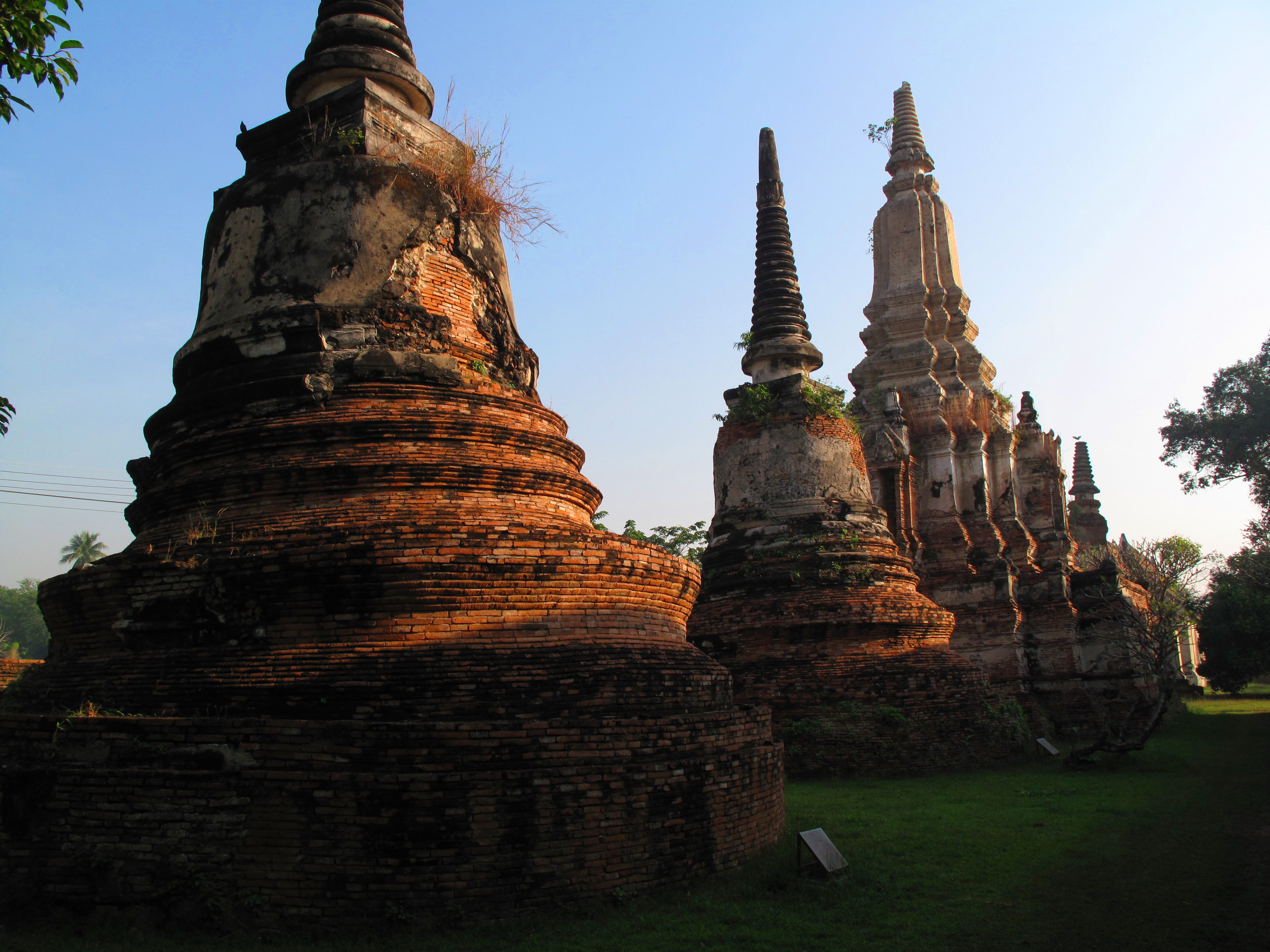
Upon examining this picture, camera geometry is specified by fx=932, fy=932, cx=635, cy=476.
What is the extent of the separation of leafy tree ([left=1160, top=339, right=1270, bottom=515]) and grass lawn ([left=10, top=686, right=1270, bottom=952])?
80.4 ft

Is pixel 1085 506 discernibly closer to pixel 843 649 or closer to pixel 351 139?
pixel 843 649

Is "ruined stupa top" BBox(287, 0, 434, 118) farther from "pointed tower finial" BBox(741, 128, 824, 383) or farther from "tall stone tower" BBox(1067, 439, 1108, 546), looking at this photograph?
"tall stone tower" BBox(1067, 439, 1108, 546)

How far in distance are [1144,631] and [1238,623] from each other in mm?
16526

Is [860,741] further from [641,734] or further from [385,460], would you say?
[385,460]

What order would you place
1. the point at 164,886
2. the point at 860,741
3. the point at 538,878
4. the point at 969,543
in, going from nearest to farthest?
the point at 164,886
the point at 538,878
the point at 860,741
the point at 969,543

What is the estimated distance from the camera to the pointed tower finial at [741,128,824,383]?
14.9m

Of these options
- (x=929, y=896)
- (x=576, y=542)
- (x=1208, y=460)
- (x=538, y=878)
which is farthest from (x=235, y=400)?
(x=1208, y=460)

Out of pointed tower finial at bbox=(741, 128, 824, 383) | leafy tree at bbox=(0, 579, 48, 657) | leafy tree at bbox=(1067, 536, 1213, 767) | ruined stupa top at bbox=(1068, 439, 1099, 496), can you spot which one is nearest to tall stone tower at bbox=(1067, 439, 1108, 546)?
ruined stupa top at bbox=(1068, 439, 1099, 496)

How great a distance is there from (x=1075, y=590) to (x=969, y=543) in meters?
2.38

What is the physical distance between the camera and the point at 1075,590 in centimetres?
1861

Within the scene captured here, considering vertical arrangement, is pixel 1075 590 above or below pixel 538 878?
above

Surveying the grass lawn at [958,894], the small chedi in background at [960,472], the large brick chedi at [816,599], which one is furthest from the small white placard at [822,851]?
the small chedi in background at [960,472]

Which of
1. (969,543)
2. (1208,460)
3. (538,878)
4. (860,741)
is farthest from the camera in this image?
(1208,460)

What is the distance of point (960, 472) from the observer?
19812 mm
